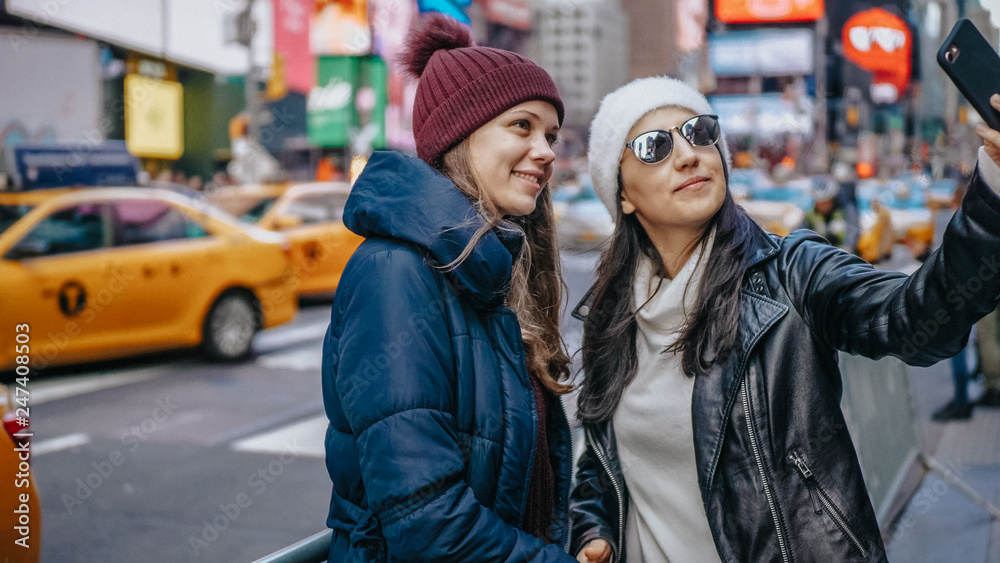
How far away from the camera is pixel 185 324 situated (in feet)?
28.9

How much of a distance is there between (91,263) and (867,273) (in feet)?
25.7

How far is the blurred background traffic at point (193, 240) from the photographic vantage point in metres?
5.15

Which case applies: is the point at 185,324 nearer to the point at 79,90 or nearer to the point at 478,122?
the point at 478,122

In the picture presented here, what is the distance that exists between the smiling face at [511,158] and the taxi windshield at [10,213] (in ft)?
24.6

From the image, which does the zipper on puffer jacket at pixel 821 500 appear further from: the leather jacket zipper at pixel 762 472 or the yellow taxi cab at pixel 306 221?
the yellow taxi cab at pixel 306 221

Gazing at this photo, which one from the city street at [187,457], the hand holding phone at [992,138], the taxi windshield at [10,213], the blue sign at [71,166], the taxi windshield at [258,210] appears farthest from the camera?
the taxi windshield at [258,210]

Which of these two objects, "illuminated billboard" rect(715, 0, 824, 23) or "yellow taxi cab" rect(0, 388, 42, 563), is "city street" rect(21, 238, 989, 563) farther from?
"illuminated billboard" rect(715, 0, 824, 23)

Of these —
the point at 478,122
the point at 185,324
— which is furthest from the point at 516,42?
the point at 478,122

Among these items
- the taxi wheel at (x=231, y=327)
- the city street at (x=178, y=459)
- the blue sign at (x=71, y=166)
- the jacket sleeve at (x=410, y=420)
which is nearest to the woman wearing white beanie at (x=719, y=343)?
the jacket sleeve at (x=410, y=420)

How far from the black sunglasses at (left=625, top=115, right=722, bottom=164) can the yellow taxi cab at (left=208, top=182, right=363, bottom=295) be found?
10.1 meters

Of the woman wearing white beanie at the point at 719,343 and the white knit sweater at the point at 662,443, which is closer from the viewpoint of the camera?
the woman wearing white beanie at the point at 719,343

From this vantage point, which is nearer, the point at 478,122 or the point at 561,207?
the point at 478,122

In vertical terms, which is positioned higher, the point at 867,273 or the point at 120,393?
the point at 867,273

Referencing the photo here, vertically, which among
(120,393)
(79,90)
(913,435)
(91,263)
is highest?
→ (79,90)
